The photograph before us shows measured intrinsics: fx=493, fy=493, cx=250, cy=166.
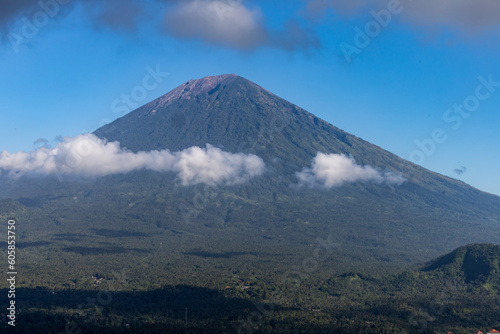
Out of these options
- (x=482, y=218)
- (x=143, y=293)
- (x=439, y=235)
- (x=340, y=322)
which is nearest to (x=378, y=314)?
(x=340, y=322)

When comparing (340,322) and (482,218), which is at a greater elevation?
(482,218)

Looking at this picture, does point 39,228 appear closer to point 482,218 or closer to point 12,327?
point 12,327

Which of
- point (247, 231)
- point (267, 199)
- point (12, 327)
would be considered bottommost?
point (12, 327)

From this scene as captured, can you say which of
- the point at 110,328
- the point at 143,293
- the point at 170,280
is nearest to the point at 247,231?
the point at 170,280

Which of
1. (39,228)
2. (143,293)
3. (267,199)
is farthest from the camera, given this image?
(267,199)

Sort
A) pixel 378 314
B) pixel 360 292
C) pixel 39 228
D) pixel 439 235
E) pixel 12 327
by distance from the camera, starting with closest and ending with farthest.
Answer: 1. pixel 12 327
2. pixel 378 314
3. pixel 360 292
4. pixel 39 228
5. pixel 439 235

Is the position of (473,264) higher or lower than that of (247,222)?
lower

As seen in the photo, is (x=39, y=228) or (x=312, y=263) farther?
(x=39, y=228)

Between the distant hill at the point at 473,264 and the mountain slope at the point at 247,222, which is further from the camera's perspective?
the mountain slope at the point at 247,222

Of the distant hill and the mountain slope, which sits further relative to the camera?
the mountain slope

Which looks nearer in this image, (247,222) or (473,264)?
(473,264)
